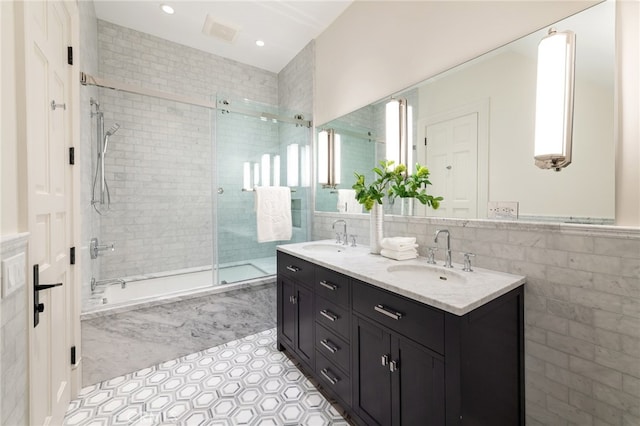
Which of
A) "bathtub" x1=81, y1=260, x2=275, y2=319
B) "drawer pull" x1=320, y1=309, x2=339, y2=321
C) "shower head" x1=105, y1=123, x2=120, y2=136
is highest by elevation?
"shower head" x1=105, y1=123, x2=120, y2=136

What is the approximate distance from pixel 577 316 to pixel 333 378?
3.93 ft

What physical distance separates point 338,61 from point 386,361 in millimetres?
2525

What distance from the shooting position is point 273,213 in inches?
107

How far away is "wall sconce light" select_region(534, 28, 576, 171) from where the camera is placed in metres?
1.07

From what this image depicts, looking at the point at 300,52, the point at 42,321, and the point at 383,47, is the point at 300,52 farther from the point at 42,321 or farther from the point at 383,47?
the point at 42,321

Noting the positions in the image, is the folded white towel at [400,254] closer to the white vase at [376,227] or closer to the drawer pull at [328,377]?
the white vase at [376,227]

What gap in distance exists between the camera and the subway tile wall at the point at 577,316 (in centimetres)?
99

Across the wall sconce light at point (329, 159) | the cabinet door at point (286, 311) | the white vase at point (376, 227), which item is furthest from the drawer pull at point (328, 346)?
the wall sconce light at point (329, 159)

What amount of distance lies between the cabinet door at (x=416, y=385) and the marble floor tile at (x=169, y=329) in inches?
61.8

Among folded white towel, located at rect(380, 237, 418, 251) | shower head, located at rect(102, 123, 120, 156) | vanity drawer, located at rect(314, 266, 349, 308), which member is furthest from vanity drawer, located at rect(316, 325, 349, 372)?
shower head, located at rect(102, 123, 120, 156)

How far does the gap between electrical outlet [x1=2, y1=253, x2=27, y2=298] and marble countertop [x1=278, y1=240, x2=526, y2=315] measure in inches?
48.3

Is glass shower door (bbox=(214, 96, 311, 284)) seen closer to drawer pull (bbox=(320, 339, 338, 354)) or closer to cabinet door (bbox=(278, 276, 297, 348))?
cabinet door (bbox=(278, 276, 297, 348))

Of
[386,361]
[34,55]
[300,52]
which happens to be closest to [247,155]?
[300,52]

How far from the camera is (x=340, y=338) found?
57.6 inches
